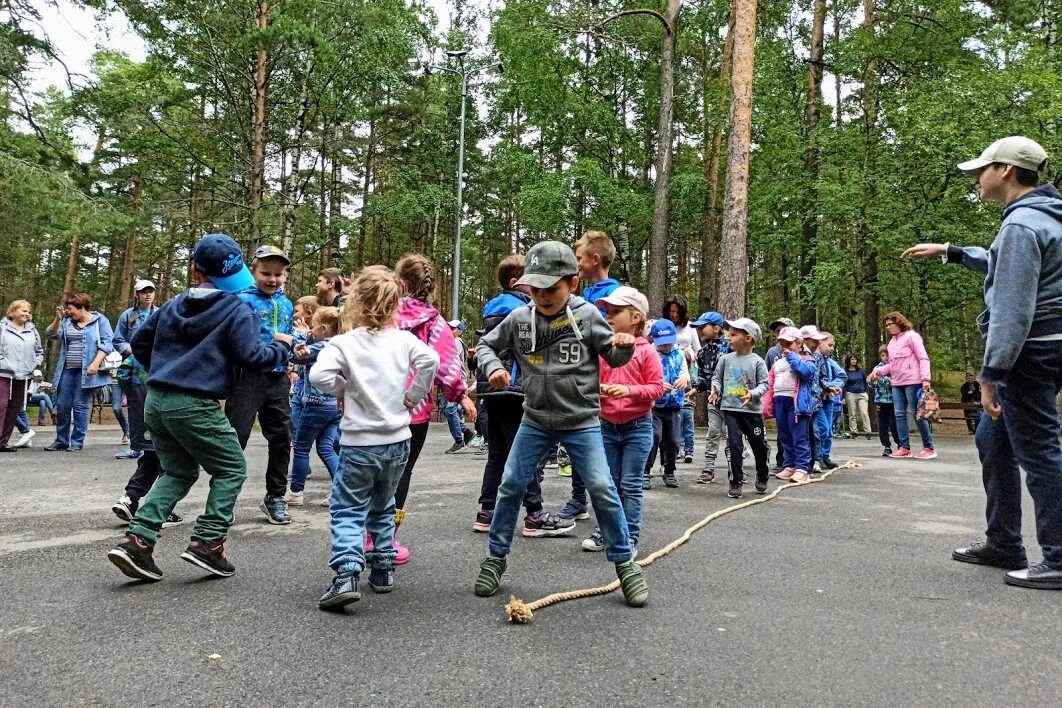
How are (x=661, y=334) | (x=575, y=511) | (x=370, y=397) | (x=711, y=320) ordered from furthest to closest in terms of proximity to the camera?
(x=711, y=320) → (x=661, y=334) → (x=575, y=511) → (x=370, y=397)

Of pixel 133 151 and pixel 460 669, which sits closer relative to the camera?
pixel 460 669

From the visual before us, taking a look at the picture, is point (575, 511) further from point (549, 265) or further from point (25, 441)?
point (25, 441)

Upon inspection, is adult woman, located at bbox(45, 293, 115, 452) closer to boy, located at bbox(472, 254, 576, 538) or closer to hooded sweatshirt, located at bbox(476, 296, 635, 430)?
boy, located at bbox(472, 254, 576, 538)

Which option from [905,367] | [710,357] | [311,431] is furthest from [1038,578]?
[905,367]

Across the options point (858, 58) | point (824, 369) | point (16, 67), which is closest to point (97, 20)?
point (16, 67)

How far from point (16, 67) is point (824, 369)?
15.3m

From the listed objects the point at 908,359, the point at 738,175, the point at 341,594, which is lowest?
the point at 341,594

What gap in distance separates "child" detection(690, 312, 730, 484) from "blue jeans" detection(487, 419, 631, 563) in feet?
17.6

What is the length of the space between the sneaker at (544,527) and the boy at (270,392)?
1817mm

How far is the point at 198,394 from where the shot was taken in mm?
3855

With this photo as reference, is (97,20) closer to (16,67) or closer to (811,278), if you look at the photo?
(16,67)

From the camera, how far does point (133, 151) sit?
66.3 ft

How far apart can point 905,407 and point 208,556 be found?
1016cm

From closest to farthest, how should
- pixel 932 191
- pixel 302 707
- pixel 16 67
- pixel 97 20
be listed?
pixel 302 707 < pixel 16 67 < pixel 97 20 < pixel 932 191
